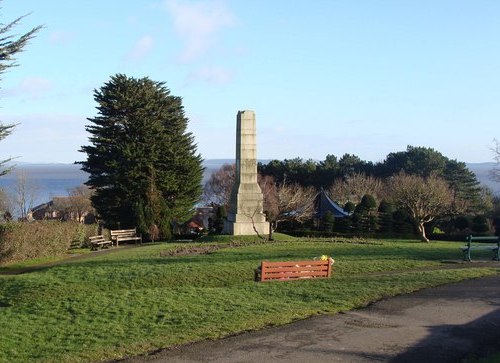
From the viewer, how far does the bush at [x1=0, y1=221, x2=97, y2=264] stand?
2559cm

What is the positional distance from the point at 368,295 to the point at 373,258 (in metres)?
7.95

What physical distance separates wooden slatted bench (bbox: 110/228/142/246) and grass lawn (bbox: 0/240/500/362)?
49.8 feet

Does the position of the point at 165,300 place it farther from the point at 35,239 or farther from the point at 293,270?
the point at 35,239

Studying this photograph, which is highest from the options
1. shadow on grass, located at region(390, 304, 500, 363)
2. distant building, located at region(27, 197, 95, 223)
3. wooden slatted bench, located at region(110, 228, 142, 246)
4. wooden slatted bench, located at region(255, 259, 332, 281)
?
distant building, located at region(27, 197, 95, 223)

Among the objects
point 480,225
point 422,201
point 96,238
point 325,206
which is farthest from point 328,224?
point 96,238

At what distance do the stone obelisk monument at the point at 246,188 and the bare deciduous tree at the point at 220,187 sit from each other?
3038 centimetres

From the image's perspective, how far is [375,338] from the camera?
992 centimetres

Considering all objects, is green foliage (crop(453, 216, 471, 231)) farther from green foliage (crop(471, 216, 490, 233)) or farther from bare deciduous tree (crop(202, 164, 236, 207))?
bare deciduous tree (crop(202, 164, 236, 207))

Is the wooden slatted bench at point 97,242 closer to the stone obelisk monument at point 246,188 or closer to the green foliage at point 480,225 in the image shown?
the stone obelisk monument at point 246,188

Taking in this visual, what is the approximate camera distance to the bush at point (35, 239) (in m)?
25.6

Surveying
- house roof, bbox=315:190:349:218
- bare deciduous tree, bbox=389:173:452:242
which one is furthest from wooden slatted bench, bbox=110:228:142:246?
house roof, bbox=315:190:349:218

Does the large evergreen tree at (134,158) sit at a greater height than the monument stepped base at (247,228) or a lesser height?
greater

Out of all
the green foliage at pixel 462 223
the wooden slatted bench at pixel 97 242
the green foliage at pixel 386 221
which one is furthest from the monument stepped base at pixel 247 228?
the green foliage at pixel 462 223

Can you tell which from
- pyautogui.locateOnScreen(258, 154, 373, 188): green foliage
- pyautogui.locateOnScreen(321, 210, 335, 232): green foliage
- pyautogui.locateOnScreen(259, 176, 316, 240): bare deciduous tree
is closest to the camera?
pyautogui.locateOnScreen(321, 210, 335, 232): green foliage
